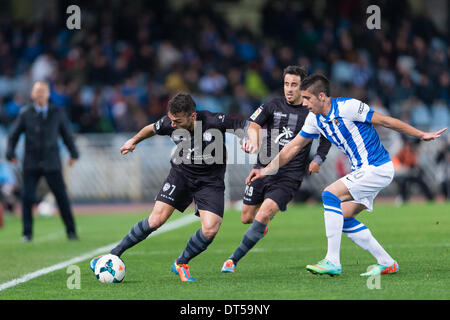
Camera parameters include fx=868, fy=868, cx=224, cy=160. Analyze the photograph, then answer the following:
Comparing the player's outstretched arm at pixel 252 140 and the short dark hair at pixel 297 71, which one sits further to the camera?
the short dark hair at pixel 297 71

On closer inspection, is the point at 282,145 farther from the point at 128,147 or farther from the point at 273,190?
the point at 128,147

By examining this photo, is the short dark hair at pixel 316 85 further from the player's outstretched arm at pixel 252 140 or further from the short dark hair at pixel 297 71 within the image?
the short dark hair at pixel 297 71

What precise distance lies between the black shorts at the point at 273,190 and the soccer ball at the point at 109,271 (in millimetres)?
1940

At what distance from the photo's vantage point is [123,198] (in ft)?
73.8

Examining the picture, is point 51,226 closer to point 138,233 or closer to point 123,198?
point 123,198

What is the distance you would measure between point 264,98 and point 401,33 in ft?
15.8

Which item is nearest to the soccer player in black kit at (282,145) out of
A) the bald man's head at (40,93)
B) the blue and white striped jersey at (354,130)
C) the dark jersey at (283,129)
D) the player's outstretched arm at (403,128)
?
the dark jersey at (283,129)

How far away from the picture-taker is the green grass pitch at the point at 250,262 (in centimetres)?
730

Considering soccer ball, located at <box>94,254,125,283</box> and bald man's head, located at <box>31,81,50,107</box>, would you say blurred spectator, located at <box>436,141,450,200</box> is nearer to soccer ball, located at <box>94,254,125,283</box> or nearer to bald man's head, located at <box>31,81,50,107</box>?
bald man's head, located at <box>31,81,50,107</box>

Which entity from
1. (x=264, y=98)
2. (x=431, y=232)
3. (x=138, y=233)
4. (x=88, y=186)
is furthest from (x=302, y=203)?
(x=138, y=233)

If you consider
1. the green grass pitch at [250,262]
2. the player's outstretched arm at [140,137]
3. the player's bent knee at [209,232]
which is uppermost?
the player's outstretched arm at [140,137]

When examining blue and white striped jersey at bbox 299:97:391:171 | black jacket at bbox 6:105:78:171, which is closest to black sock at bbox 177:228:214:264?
blue and white striped jersey at bbox 299:97:391:171

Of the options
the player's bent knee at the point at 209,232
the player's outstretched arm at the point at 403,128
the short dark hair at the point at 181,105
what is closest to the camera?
the player's outstretched arm at the point at 403,128

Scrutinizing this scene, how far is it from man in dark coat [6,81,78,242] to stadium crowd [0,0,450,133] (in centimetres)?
869
